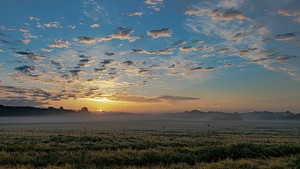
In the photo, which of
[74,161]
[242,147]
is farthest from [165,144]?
[74,161]

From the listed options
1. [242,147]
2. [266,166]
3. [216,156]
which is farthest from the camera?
[242,147]

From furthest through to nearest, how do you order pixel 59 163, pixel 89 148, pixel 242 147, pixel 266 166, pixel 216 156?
pixel 89 148 → pixel 242 147 → pixel 216 156 → pixel 59 163 → pixel 266 166

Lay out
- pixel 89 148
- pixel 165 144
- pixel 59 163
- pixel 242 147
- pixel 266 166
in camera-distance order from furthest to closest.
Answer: pixel 165 144 → pixel 89 148 → pixel 242 147 → pixel 59 163 → pixel 266 166

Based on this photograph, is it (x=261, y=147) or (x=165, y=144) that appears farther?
(x=165, y=144)

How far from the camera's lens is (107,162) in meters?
20.0

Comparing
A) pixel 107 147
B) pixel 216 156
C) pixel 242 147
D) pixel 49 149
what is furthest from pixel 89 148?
pixel 242 147

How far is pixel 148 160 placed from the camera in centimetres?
2072

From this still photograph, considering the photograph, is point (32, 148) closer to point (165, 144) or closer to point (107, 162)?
point (107, 162)

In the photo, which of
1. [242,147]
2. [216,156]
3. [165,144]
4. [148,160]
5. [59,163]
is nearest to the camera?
[59,163]

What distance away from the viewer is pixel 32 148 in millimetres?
25734

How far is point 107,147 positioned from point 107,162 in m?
7.50

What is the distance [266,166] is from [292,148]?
9939 millimetres

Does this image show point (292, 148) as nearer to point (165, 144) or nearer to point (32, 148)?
point (165, 144)

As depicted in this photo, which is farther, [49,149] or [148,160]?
[49,149]
